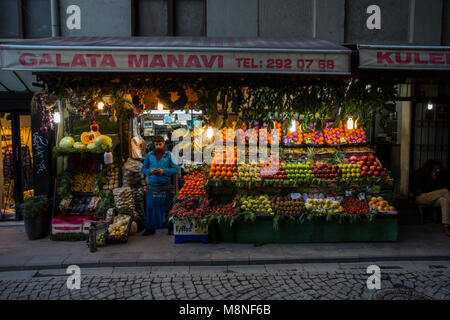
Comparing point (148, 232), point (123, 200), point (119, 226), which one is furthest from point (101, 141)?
point (148, 232)

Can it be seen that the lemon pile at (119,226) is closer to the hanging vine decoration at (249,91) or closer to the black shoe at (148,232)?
the black shoe at (148,232)

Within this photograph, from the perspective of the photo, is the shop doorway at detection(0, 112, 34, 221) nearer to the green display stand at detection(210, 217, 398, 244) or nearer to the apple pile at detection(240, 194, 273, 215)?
the green display stand at detection(210, 217, 398, 244)

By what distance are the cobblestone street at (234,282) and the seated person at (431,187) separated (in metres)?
2.67

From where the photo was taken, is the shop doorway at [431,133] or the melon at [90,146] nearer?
the melon at [90,146]

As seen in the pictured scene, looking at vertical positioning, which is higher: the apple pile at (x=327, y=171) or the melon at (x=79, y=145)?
the melon at (x=79, y=145)

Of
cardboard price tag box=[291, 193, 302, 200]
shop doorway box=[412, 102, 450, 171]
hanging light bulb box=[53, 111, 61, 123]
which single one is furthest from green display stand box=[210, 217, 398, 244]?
hanging light bulb box=[53, 111, 61, 123]

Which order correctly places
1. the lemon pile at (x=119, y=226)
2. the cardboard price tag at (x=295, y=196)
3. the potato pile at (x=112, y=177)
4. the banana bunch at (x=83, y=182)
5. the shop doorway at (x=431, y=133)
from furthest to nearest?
the shop doorway at (x=431, y=133) → the potato pile at (x=112, y=177) → the banana bunch at (x=83, y=182) → the cardboard price tag at (x=295, y=196) → the lemon pile at (x=119, y=226)

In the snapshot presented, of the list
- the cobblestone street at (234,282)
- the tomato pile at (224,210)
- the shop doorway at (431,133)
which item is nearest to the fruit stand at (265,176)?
the tomato pile at (224,210)

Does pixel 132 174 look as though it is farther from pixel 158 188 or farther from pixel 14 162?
pixel 14 162

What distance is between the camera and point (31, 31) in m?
9.00

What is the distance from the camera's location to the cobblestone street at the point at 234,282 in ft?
15.8

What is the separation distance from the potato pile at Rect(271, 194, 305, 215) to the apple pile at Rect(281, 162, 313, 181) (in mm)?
547

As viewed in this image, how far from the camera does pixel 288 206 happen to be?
7070 millimetres

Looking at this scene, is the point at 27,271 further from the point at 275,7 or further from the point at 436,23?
the point at 436,23
